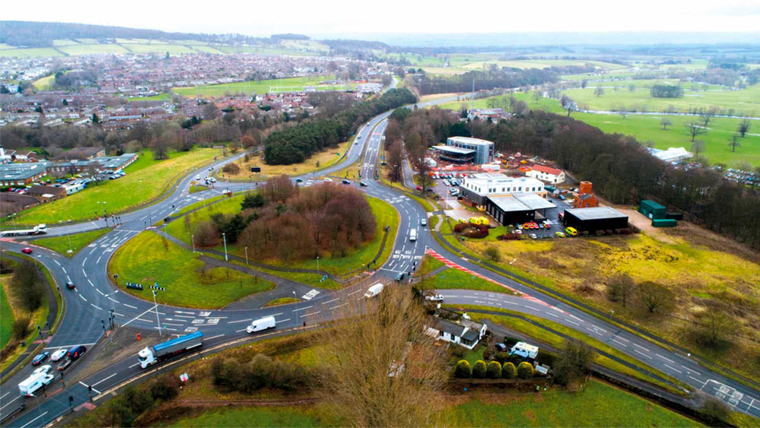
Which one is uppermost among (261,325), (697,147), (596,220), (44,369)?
(697,147)

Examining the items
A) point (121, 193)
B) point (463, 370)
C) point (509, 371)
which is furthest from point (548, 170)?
point (121, 193)

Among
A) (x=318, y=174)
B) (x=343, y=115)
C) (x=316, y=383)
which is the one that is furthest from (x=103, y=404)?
(x=343, y=115)

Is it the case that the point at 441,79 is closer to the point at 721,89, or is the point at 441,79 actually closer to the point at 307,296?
the point at 721,89

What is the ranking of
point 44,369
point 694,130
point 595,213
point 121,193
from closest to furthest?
point 44,369 < point 595,213 < point 121,193 < point 694,130

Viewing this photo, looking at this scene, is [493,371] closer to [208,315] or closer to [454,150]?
[208,315]

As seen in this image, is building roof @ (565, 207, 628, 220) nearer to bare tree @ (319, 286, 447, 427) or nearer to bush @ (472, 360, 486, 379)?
bush @ (472, 360, 486, 379)

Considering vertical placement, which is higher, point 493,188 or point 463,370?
point 493,188

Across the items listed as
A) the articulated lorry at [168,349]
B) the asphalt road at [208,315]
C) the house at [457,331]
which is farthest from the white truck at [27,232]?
the house at [457,331]

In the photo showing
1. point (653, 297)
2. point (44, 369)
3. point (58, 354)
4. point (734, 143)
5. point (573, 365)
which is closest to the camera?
point (573, 365)

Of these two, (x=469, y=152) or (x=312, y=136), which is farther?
(x=312, y=136)
